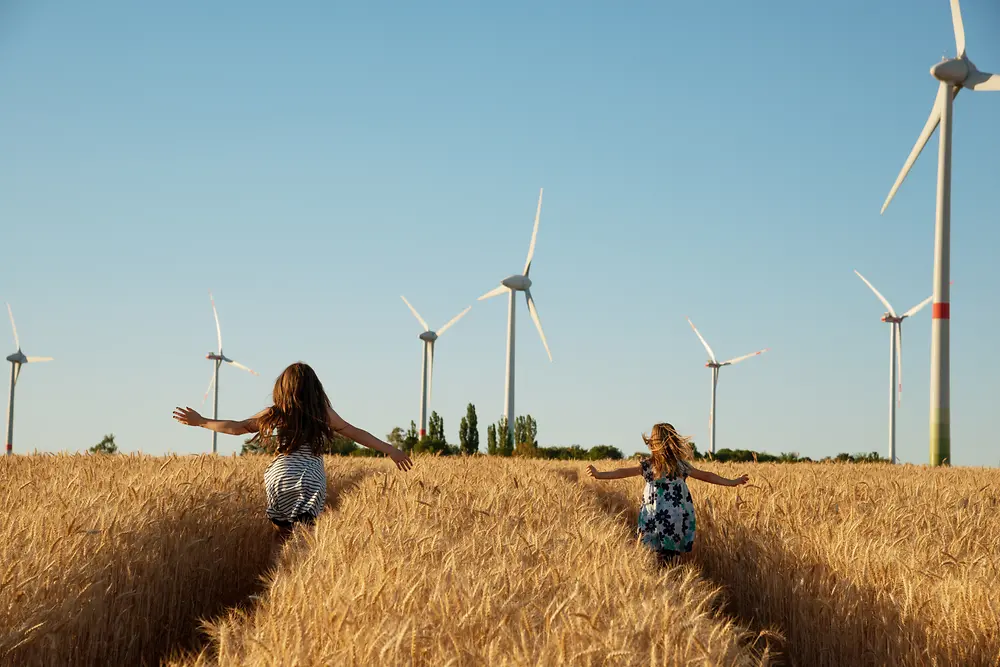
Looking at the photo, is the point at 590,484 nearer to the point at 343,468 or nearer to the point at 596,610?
the point at 343,468

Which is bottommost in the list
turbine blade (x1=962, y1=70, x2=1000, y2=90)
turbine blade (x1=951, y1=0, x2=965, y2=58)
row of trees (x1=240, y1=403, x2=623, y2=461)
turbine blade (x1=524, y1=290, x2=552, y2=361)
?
row of trees (x1=240, y1=403, x2=623, y2=461)

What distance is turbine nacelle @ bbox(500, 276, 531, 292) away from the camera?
58.0 meters

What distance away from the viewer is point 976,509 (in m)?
12.0

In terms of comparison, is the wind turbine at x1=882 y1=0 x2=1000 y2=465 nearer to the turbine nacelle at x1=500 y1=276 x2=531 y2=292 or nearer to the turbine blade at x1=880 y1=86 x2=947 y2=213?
the turbine blade at x1=880 y1=86 x2=947 y2=213

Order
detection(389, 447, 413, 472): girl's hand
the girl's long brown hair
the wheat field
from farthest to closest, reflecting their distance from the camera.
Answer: detection(389, 447, 413, 472): girl's hand, the girl's long brown hair, the wheat field

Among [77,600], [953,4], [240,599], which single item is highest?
[953,4]

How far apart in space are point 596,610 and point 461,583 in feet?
2.79

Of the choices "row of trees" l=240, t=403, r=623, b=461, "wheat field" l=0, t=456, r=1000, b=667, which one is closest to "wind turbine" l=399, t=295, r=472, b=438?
"row of trees" l=240, t=403, r=623, b=461

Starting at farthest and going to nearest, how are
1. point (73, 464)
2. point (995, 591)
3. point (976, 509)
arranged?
1. point (73, 464)
2. point (976, 509)
3. point (995, 591)

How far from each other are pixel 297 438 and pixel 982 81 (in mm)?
41296

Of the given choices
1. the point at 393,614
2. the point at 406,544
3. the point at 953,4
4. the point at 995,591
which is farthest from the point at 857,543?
the point at 953,4

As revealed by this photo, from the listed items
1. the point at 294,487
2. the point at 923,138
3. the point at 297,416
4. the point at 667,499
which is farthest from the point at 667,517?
the point at 923,138

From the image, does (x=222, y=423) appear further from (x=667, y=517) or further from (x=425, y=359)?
(x=425, y=359)

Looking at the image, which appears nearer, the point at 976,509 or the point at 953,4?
the point at 976,509
